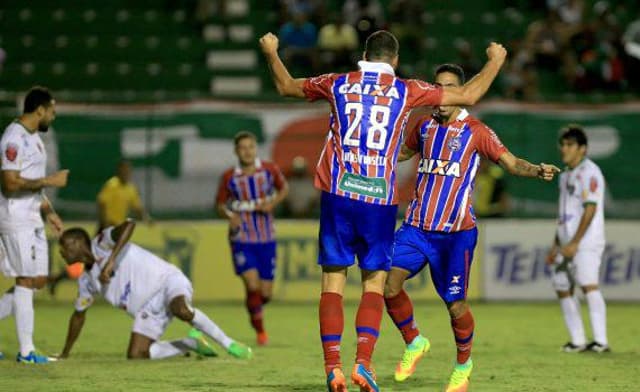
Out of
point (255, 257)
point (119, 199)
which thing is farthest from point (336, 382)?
point (119, 199)

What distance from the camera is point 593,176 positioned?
40.7 ft

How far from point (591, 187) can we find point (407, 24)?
36.3ft

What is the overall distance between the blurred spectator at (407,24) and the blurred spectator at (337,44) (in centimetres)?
94

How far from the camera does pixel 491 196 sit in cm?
1952

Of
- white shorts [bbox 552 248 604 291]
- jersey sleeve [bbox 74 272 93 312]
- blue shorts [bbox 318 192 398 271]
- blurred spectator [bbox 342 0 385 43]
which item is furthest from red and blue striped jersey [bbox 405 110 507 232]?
blurred spectator [bbox 342 0 385 43]

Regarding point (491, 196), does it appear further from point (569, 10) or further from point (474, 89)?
point (474, 89)

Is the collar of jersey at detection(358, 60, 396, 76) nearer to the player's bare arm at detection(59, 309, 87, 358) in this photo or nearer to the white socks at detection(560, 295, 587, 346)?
the player's bare arm at detection(59, 309, 87, 358)

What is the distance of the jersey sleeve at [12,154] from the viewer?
1091cm

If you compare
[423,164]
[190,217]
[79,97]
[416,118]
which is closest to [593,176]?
[423,164]

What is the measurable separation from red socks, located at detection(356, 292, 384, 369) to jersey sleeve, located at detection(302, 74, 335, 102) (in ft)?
4.40

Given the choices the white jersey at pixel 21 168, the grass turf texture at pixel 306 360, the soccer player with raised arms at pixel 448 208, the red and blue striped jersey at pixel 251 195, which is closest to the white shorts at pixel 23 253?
the white jersey at pixel 21 168

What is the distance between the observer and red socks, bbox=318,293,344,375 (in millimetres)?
8258

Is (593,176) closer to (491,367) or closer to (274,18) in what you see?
(491,367)

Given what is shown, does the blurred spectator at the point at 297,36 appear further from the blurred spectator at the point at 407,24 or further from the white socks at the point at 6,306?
the white socks at the point at 6,306
